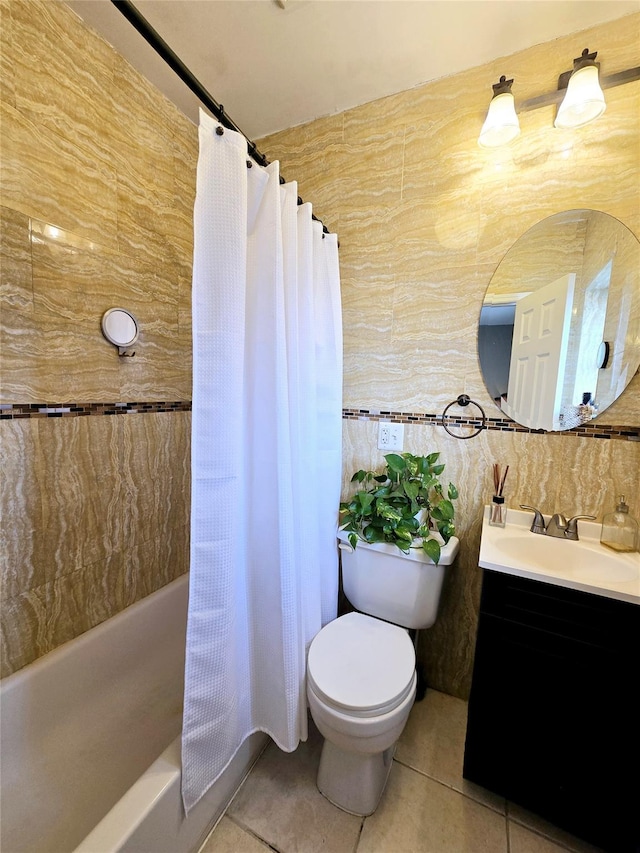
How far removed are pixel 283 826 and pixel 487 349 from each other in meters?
1.78

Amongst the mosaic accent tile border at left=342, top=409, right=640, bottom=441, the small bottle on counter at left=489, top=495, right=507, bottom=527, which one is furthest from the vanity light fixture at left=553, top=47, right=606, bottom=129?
the small bottle on counter at left=489, top=495, right=507, bottom=527

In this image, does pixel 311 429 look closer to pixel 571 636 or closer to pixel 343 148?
pixel 571 636

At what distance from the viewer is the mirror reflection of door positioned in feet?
4.13

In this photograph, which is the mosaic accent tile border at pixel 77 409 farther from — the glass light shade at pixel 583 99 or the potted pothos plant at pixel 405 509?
the glass light shade at pixel 583 99

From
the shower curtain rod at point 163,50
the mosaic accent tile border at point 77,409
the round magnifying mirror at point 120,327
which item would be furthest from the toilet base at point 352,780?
the shower curtain rod at point 163,50

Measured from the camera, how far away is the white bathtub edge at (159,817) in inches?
28.4

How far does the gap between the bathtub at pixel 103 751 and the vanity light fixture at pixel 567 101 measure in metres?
2.23

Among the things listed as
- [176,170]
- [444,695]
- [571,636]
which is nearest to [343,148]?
[176,170]

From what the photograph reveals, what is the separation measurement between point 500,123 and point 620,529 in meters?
1.46

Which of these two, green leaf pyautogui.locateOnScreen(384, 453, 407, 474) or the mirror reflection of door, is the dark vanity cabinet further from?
the mirror reflection of door

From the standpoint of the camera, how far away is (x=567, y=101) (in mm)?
1104

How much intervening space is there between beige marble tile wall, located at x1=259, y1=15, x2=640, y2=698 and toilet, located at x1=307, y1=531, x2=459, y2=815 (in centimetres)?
32

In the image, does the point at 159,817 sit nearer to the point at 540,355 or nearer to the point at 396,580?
the point at 396,580

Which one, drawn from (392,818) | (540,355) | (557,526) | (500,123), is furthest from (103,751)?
(500,123)
